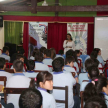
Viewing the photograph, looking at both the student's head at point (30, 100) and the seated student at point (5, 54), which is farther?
the seated student at point (5, 54)

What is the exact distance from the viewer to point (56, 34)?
386 inches

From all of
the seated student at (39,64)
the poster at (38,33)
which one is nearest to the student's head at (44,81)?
the seated student at (39,64)

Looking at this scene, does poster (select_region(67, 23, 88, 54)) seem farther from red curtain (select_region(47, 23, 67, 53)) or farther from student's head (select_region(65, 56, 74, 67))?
student's head (select_region(65, 56, 74, 67))

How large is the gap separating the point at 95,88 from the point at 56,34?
763 centimetres

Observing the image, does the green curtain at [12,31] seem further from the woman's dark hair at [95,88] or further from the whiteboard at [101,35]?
the woman's dark hair at [95,88]

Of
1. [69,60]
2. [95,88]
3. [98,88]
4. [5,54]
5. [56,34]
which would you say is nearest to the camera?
[95,88]

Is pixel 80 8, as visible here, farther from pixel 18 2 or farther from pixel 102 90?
pixel 102 90

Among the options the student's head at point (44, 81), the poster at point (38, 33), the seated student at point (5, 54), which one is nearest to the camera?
the student's head at point (44, 81)

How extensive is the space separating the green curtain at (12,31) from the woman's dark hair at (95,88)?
25.6 ft

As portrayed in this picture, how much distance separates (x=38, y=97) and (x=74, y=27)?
806 cm

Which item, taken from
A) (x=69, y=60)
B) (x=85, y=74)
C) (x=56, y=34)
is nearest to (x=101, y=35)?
(x=56, y=34)

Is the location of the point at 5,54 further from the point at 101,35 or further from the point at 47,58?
the point at 101,35

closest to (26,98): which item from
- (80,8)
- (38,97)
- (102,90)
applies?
(38,97)

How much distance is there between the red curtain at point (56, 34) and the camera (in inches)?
384
